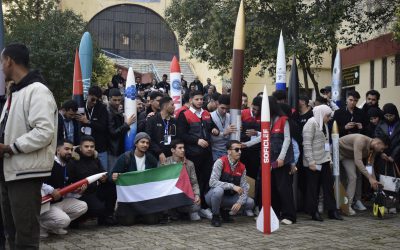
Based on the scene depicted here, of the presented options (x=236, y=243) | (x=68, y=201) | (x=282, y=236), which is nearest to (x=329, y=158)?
(x=282, y=236)

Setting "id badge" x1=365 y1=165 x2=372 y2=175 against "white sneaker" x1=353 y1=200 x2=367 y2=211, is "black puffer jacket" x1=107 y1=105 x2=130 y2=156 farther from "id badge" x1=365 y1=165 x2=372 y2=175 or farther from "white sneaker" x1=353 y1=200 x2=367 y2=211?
"white sneaker" x1=353 y1=200 x2=367 y2=211

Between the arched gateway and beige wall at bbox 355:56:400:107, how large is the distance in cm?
1566

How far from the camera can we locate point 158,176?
8711mm

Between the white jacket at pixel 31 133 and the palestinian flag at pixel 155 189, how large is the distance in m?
3.75

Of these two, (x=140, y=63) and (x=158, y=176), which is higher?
(x=140, y=63)

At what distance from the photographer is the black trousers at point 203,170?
912 cm

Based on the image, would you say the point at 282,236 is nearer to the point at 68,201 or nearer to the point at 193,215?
the point at 193,215

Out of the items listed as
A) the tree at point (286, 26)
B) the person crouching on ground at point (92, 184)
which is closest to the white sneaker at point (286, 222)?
the person crouching on ground at point (92, 184)

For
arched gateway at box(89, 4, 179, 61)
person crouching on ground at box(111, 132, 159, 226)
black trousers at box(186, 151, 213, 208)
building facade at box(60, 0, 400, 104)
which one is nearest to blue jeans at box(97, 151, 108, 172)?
person crouching on ground at box(111, 132, 159, 226)

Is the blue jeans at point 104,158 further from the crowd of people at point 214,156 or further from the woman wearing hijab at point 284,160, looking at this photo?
the woman wearing hijab at point 284,160

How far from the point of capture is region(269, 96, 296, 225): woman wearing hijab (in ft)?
27.9

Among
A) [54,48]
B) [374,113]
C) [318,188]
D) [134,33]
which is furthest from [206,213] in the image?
[134,33]

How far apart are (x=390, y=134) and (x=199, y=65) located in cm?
2540

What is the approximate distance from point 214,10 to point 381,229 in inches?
506
